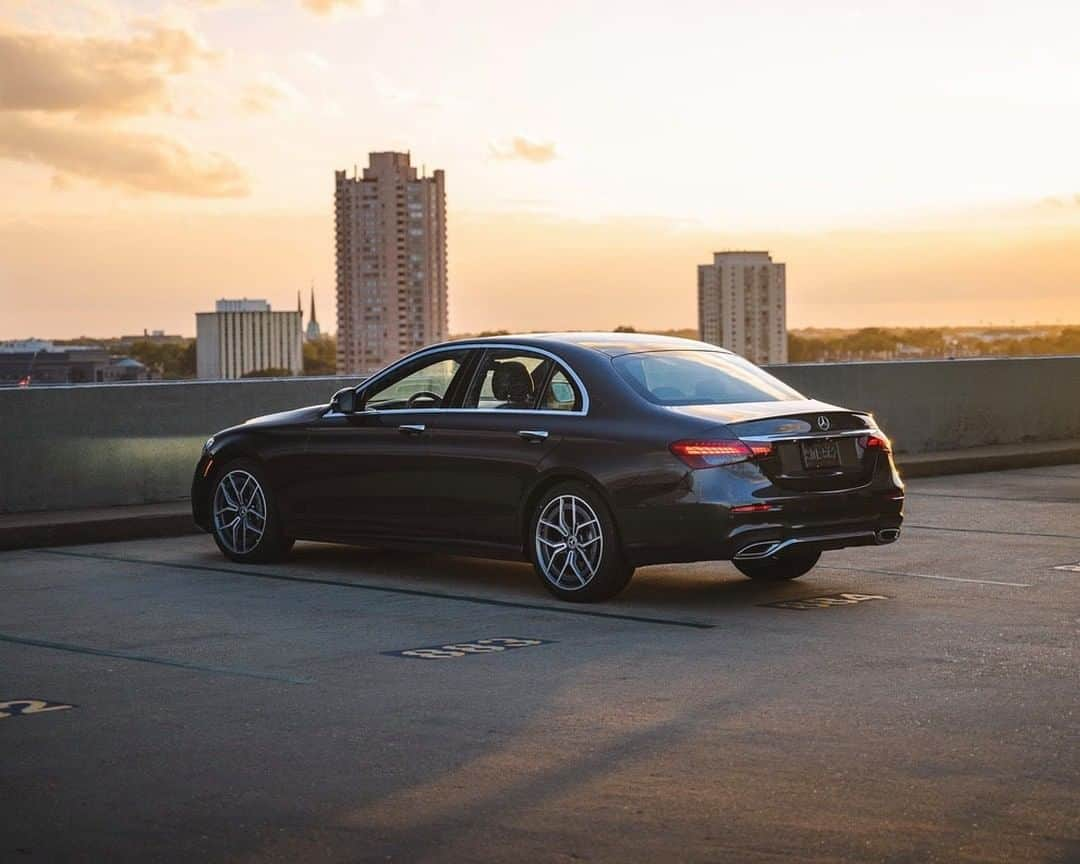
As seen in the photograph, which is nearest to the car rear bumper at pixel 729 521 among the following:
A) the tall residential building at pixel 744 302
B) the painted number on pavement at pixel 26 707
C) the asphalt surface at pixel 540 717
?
the asphalt surface at pixel 540 717

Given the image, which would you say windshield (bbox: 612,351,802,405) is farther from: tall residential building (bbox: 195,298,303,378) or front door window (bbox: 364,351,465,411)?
tall residential building (bbox: 195,298,303,378)

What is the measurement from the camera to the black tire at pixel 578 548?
34.1 feet

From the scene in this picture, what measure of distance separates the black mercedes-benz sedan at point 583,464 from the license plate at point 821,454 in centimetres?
1

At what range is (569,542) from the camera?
10633mm

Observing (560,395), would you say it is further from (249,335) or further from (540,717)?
(249,335)

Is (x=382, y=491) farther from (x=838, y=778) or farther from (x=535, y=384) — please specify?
(x=838, y=778)

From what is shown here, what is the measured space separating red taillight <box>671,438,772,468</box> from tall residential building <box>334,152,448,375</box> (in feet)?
460

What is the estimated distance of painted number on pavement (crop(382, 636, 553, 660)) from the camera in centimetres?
877

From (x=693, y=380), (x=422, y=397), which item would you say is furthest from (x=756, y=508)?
(x=422, y=397)

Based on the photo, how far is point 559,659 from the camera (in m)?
8.61

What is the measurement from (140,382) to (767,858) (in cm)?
1211

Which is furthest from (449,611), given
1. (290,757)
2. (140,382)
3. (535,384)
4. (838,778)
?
(140,382)

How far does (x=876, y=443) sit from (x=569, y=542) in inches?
74.8

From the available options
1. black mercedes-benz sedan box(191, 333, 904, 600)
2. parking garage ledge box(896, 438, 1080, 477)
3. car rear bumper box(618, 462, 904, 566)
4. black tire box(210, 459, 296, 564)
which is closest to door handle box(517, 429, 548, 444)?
black mercedes-benz sedan box(191, 333, 904, 600)
